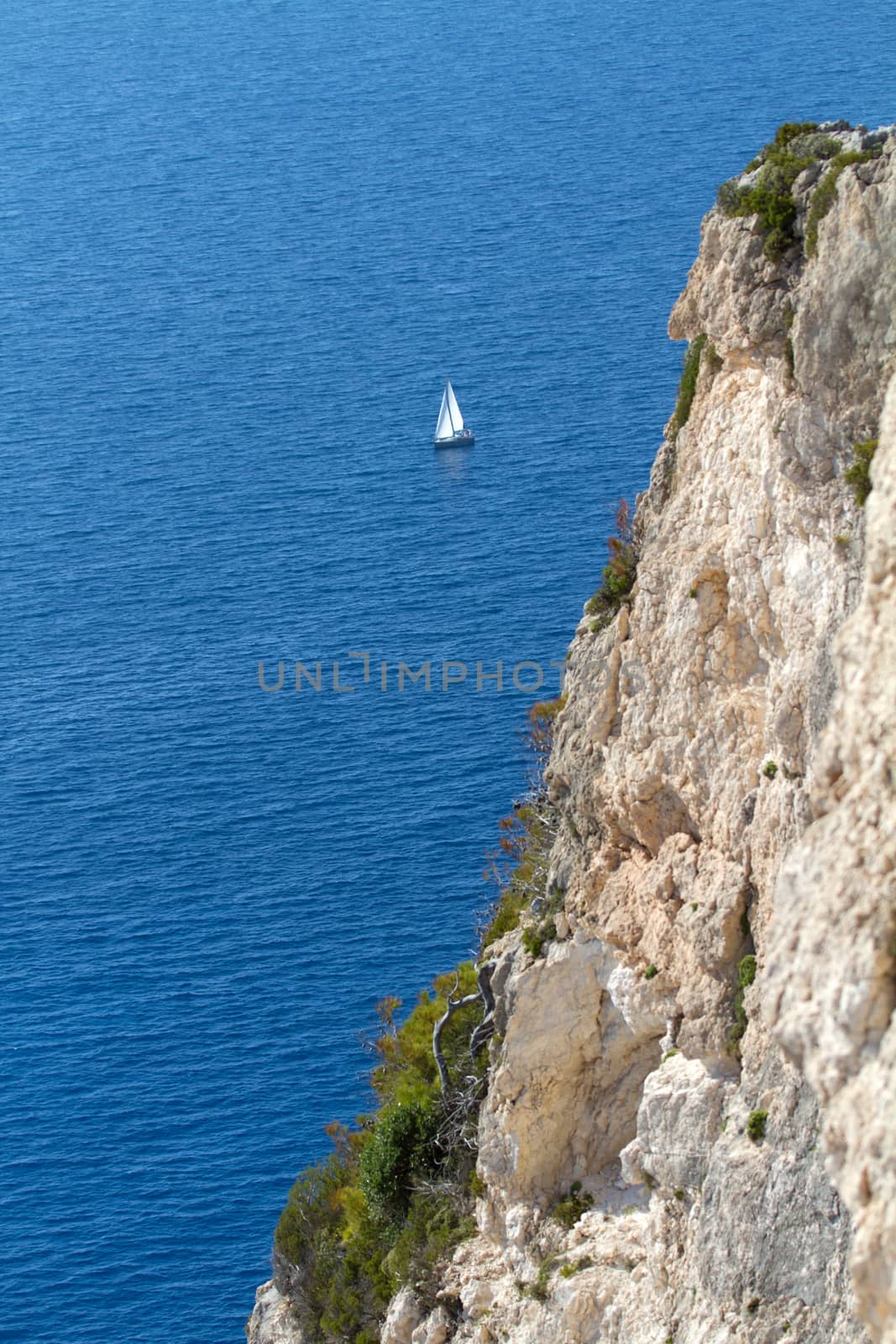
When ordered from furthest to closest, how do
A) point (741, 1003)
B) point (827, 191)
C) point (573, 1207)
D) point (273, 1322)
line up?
point (273, 1322)
point (573, 1207)
point (741, 1003)
point (827, 191)

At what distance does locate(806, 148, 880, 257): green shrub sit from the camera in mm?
23203

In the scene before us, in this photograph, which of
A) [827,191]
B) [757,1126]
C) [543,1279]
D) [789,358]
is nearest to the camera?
[827,191]

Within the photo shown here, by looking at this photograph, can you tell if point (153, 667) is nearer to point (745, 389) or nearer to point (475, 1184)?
point (475, 1184)

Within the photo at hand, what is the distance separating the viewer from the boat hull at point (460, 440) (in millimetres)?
155875

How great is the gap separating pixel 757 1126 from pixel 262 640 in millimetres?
110319

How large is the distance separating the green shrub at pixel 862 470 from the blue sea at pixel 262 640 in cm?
5165

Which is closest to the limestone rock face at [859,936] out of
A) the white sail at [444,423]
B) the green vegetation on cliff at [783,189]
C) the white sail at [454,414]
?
the green vegetation on cliff at [783,189]

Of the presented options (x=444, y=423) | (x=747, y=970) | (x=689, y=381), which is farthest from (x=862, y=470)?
(x=444, y=423)

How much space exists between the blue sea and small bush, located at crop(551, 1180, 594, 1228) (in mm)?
39813

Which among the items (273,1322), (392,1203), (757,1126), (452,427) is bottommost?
(757,1126)

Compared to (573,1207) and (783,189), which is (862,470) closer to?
(783,189)

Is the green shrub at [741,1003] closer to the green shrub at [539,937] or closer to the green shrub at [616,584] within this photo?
the green shrub at [539,937]

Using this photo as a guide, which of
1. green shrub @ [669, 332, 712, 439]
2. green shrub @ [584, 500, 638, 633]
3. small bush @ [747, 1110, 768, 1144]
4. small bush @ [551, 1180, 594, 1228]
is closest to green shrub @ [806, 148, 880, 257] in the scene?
green shrub @ [669, 332, 712, 439]

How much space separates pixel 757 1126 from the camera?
77.4 feet
